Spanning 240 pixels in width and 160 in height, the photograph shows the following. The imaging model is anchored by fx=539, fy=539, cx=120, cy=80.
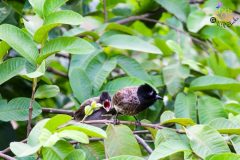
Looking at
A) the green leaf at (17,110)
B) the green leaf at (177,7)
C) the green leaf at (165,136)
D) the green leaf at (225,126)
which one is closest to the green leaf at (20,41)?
the green leaf at (17,110)

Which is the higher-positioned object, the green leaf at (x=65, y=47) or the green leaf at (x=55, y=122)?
the green leaf at (x=65, y=47)

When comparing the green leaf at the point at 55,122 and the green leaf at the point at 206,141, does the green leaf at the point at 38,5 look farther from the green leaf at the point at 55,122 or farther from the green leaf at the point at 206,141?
the green leaf at the point at 206,141

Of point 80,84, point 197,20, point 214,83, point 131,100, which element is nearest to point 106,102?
point 131,100

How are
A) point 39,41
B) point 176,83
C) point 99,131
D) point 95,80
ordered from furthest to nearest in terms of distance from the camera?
point 176,83, point 95,80, point 39,41, point 99,131

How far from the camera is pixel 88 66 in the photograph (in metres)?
2.00

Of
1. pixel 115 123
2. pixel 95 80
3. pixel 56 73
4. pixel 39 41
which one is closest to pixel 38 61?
pixel 39 41

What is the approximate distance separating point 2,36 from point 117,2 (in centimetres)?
107

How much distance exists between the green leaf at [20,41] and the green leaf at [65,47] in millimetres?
29

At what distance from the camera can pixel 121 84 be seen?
1.92m

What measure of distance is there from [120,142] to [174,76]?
0.71 meters

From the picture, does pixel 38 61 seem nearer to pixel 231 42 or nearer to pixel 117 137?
pixel 117 137

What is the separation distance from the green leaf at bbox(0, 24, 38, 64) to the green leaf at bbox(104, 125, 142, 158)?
30 centimetres

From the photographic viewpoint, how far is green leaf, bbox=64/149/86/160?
1.25 m

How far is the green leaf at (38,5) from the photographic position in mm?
1577
